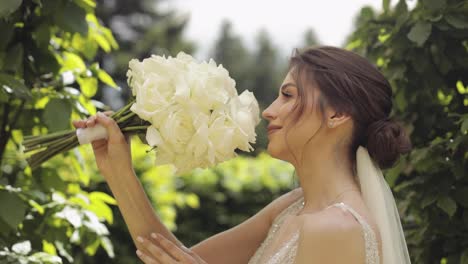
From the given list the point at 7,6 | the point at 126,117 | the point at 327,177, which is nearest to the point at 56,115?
the point at 7,6

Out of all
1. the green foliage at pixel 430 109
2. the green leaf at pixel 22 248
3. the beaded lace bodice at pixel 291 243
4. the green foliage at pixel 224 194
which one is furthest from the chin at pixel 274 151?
the green foliage at pixel 224 194

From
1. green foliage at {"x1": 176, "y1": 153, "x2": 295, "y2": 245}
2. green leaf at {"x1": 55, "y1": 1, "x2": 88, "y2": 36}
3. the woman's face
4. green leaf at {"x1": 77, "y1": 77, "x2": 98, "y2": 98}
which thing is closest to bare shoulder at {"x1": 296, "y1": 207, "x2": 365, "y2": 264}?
the woman's face

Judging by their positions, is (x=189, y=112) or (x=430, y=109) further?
(x=430, y=109)

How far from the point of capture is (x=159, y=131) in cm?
221

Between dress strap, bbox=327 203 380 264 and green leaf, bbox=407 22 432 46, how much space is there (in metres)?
0.98

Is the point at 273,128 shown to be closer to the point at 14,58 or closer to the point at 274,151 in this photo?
the point at 274,151

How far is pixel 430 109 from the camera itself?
11.1ft

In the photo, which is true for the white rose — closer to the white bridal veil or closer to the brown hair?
the brown hair

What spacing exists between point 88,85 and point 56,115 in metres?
0.37

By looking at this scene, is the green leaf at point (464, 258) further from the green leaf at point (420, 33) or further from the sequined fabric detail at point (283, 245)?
the green leaf at point (420, 33)

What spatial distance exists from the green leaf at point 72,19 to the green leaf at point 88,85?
0.35 m

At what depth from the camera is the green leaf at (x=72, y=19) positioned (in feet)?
9.62

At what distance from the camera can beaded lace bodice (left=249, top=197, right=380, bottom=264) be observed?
2240 millimetres

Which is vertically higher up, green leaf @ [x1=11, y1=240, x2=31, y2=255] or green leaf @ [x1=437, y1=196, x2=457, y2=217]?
green leaf @ [x1=437, y1=196, x2=457, y2=217]
